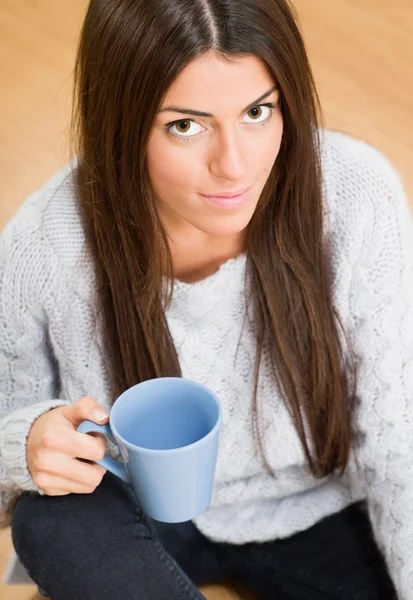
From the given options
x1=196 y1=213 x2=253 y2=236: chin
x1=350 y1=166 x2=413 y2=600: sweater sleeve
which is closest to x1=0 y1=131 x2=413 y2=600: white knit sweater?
x1=350 y1=166 x2=413 y2=600: sweater sleeve

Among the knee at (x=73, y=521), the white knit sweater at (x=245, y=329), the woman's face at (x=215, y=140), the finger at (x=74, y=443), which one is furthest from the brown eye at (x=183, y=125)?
the knee at (x=73, y=521)

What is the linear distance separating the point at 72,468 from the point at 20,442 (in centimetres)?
9

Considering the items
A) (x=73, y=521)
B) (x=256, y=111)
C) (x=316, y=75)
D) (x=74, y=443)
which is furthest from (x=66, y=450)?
(x=316, y=75)

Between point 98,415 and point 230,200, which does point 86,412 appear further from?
point 230,200

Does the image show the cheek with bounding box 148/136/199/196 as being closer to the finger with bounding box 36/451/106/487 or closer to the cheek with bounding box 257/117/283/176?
the cheek with bounding box 257/117/283/176

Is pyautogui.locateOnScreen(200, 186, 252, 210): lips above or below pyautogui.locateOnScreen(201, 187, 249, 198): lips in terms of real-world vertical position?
below

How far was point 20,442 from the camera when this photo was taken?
99 centimetres

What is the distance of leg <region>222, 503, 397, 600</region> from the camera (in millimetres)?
1160

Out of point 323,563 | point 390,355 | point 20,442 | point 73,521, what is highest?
point 390,355

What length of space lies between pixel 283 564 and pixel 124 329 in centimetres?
43

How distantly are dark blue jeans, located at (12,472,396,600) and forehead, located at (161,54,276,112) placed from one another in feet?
1.70

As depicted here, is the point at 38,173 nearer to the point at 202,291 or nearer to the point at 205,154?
the point at 202,291

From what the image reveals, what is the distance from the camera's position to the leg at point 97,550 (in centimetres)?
101

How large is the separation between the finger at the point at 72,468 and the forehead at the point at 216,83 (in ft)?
1.32
